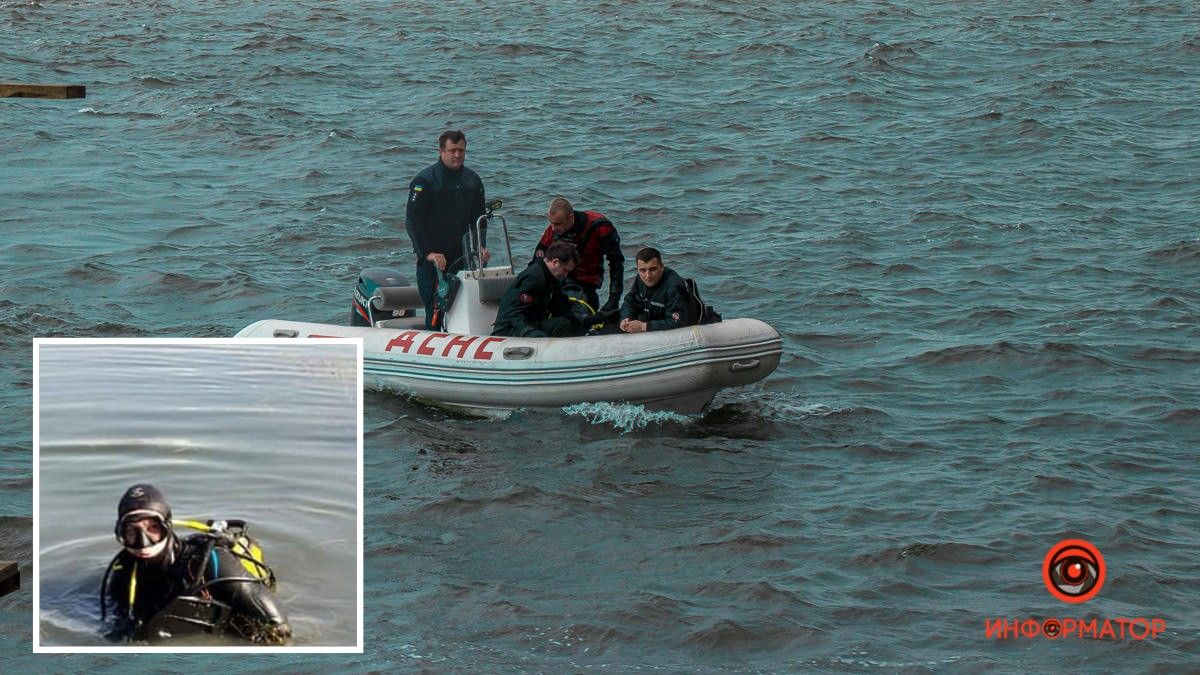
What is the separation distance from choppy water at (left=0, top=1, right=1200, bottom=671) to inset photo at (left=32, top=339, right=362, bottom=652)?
12.0 feet

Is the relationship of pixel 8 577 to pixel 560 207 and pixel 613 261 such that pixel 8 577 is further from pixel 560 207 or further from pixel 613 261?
pixel 613 261

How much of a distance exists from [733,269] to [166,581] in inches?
489

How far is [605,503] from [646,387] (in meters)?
1.22

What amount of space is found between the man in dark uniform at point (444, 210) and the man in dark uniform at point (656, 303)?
120 cm

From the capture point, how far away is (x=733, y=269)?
1490 centimetres

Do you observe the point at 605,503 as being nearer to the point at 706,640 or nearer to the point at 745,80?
the point at 706,640

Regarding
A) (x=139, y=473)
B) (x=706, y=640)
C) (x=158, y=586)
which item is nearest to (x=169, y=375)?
(x=139, y=473)

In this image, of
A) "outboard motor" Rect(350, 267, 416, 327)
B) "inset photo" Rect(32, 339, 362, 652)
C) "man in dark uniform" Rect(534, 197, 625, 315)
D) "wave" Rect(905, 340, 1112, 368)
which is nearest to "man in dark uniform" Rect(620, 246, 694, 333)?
"man in dark uniform" Rect(534, 197, 625, 315)

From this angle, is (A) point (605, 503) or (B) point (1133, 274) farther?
(B) point (1133, 274)

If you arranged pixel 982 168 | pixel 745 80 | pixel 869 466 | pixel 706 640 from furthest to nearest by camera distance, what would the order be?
pixel 745 80
pixel 982 168
pixel 869 466
pixel 706 640

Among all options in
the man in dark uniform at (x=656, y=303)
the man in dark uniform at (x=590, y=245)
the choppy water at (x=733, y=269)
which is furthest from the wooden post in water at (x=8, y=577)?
the man in dark uniform at (x=590, y=245)

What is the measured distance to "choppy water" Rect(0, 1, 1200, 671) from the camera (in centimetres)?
765

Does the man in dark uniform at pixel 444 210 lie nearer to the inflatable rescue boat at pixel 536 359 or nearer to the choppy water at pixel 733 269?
the inflatable rescue boat at pixel 536 359

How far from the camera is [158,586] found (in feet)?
8.83
